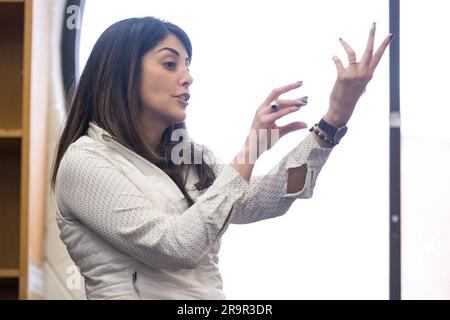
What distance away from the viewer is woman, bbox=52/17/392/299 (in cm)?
118

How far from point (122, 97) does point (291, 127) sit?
1.30 feet

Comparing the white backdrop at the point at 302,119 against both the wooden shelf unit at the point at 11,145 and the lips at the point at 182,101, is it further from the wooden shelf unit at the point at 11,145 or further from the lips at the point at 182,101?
the wooden shelf unit at the point at 11,145

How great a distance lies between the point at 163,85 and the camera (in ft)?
4.80

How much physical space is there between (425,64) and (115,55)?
2.51ft

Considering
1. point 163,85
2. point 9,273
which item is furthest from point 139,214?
point 9,273

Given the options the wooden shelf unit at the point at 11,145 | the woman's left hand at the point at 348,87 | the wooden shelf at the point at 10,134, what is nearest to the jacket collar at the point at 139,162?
the woman's left hand at the point at 348,87

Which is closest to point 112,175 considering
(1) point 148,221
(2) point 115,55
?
(1) point 148,221

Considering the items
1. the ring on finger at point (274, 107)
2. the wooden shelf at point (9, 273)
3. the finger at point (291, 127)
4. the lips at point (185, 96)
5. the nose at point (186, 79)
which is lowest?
the wooden shelf at point (9, 273)

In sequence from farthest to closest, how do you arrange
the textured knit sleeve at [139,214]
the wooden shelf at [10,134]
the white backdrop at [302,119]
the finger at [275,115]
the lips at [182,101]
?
the wooden shelf at [10,134], the white backdrop at [302,119], the lips at [182,101], the finger at [275,115], the textured knit sleeve at [139,214]

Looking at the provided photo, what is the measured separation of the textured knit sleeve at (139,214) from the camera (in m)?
1.16

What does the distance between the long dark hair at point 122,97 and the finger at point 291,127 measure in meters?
0.18

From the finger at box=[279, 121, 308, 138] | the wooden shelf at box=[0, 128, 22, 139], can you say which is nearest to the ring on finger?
the finger at box=[279, 121, 308, 138]
